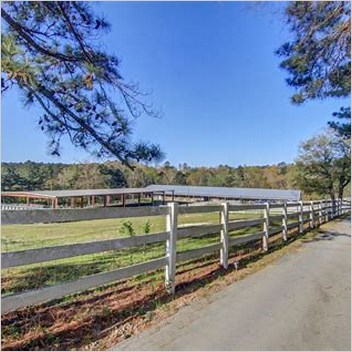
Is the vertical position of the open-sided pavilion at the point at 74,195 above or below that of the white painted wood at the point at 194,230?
above

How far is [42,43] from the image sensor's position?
5.46 metres

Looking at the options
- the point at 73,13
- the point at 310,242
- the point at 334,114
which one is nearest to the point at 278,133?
the point at 334,114

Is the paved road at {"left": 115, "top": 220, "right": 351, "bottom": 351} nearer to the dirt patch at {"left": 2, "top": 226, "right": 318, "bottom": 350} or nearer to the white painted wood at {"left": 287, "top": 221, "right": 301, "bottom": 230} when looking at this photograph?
the dirt patch at {"left": 2, "top": 226, "right": 318, "bottom": 350}

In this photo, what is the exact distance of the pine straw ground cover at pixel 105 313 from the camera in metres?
3.05

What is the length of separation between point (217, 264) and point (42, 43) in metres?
4.27

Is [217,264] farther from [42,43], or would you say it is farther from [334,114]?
[334,114]

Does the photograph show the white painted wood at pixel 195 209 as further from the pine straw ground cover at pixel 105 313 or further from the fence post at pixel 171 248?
the pine straw ground cover at pixel 105 313

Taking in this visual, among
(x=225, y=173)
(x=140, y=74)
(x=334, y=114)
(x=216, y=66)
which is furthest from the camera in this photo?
(x=225, y=173)

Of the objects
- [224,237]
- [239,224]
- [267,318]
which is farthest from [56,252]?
[239,224]

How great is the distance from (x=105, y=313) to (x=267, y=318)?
61.7 inches

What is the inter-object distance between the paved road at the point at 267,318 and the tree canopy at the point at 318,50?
3.72m

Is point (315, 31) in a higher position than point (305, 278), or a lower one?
higher

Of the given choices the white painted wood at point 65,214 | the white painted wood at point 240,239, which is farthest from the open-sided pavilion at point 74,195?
the white painted wood at point 65,214

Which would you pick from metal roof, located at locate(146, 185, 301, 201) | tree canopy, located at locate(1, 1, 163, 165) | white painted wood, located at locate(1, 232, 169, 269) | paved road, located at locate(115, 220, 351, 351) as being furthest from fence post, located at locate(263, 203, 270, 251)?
metal roof, located at locate(146, 185, 301, 201)
